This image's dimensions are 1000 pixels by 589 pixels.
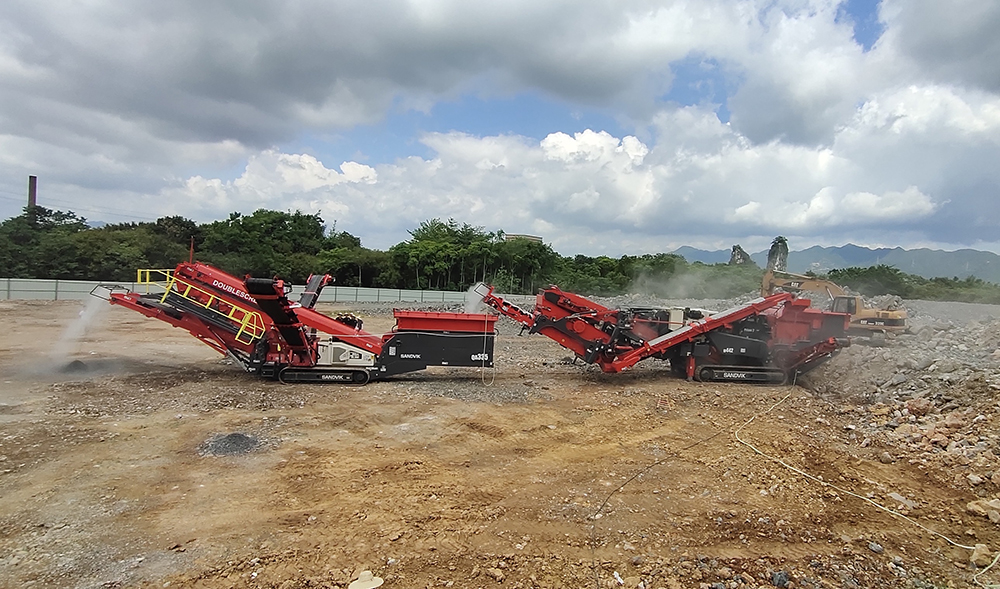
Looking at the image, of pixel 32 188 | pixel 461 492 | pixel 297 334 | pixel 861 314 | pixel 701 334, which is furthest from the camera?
pixel 32 188

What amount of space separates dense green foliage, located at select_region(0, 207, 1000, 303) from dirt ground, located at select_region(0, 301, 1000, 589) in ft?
106

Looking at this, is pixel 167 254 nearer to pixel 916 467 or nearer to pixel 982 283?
pixel 916 467

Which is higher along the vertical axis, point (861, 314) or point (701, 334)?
point (861, 314)

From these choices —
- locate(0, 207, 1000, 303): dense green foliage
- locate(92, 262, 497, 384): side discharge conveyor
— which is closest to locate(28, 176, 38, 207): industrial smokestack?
locate(0, 207, 1000, 303): dense green foliage

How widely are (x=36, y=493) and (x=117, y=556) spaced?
5.63 ft

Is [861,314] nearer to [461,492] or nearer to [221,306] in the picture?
[461,492]

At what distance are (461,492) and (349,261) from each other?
45.8 metres

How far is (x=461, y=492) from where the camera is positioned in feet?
17.5

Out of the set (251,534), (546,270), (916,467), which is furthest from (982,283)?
(251,534)

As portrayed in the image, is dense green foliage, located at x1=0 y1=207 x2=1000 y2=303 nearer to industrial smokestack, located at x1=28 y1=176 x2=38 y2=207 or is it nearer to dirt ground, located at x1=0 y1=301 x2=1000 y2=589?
industrial smokestack, located at x1=28 y1=176 x2=38 y2=207

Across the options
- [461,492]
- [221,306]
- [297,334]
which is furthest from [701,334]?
[221,306]

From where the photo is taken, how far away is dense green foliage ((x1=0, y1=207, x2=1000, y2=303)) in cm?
3603

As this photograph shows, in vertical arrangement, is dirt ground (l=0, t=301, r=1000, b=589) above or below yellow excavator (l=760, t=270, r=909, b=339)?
below

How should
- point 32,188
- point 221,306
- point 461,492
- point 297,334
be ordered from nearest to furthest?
1. point 461,492
2. point 297,334
3. point 221,306
4. point 32,188
